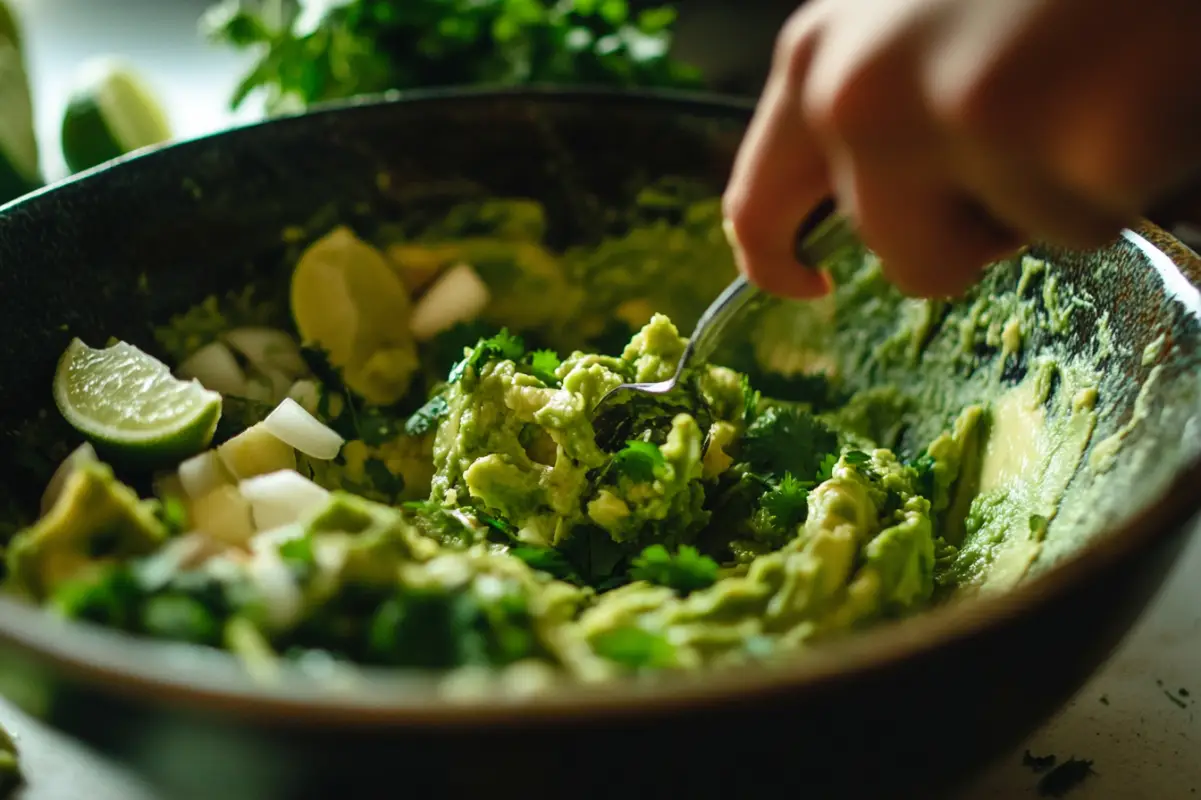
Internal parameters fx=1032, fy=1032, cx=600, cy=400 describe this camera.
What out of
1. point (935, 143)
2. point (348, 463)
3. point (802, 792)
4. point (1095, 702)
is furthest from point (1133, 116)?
point (348, 463)

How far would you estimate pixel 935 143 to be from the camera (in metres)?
0.75

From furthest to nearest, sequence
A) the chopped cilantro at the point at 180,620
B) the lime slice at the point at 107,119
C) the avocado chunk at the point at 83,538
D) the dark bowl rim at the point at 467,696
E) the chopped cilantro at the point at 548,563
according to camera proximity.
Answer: the lime slice at the point at 107,119 → the chopped cilantro at the point at 548,563 → the avocado chunk at the point at 83,538 → the chopped cilantro at the point at 180,620 → the dark bowl rim at the point at 467,696

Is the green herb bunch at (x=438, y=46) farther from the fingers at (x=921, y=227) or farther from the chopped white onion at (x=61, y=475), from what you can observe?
the fingers at (x=921, y=227)

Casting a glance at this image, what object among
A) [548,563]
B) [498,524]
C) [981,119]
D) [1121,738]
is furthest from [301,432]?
[1121,738]

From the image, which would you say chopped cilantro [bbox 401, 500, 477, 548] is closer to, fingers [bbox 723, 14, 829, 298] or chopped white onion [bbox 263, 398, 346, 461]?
chopped white onion [bbox 263, 398, 346, 461]

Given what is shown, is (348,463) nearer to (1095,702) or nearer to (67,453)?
(67,453)

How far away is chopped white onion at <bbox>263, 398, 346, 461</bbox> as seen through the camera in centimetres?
123

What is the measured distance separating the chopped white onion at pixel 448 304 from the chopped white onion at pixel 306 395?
19 centimetres

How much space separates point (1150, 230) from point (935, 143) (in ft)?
1.56

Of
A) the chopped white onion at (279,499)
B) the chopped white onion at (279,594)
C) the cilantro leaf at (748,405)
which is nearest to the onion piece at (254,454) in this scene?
the chopped white onion at (279,499)

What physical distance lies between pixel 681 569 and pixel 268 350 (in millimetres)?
764

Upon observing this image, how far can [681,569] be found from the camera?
0.95 meters

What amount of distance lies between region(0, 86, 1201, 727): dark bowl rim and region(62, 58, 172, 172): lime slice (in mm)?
1315

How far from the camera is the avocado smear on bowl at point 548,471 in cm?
75
